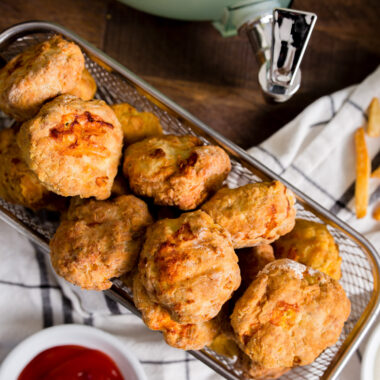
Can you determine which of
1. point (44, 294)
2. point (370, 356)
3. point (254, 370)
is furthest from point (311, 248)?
point (44, 294)

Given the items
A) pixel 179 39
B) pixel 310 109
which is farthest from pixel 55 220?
pixel 310 109

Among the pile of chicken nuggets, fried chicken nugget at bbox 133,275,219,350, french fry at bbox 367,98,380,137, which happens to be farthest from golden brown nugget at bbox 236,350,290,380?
french fry at bbox 367,98,380,137

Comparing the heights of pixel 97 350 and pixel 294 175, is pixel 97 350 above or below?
below

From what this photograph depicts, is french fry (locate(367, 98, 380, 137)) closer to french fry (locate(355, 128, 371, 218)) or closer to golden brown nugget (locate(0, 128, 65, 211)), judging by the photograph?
french fry (locate(355, 128, 371, 218))

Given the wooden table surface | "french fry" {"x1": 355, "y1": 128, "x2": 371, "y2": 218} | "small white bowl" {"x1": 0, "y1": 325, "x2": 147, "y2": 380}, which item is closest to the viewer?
"small white bowl" {"x1": 0, "y1": 325, "x2": 147, "y2": 380}

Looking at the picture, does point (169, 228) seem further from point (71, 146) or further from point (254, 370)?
point (254, 370)

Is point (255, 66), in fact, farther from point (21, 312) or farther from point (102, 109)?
point (21, 312)
